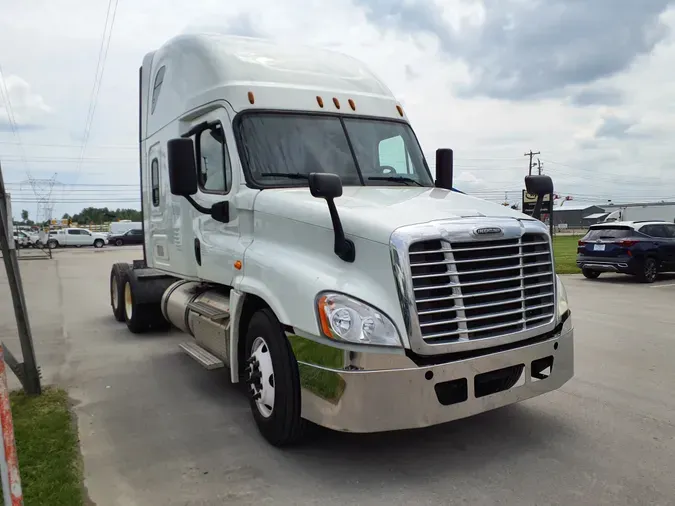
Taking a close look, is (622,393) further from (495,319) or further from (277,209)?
(277,209)

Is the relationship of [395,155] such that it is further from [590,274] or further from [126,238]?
[126,238]

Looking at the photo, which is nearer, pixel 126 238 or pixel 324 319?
pixel 324 319

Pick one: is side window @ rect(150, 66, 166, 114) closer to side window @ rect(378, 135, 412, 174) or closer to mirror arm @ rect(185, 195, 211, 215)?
mirror arm @ rect(185, 195, 211, 215)

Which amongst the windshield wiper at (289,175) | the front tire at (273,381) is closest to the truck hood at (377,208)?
the windshield wiper at (289,175)

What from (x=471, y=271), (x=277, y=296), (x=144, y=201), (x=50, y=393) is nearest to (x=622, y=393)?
(x=471, y=271)

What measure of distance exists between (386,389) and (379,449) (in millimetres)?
973

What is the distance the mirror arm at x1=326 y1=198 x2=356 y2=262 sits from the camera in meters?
3.90

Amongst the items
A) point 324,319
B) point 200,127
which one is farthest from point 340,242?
point 200,127

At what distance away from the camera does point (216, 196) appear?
17.6 ft

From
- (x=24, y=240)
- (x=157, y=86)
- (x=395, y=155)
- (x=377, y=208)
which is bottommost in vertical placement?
(x=24, y=240)

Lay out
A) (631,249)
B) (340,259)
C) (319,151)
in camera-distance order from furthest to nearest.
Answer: (631,249) → (319,151) → (340,259)

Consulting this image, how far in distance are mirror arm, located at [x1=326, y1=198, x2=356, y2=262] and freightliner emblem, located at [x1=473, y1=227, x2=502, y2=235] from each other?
84 cm

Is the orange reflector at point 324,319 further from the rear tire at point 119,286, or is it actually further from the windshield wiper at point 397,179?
the rear tire at point 119,286

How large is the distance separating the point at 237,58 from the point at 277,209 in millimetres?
1804
